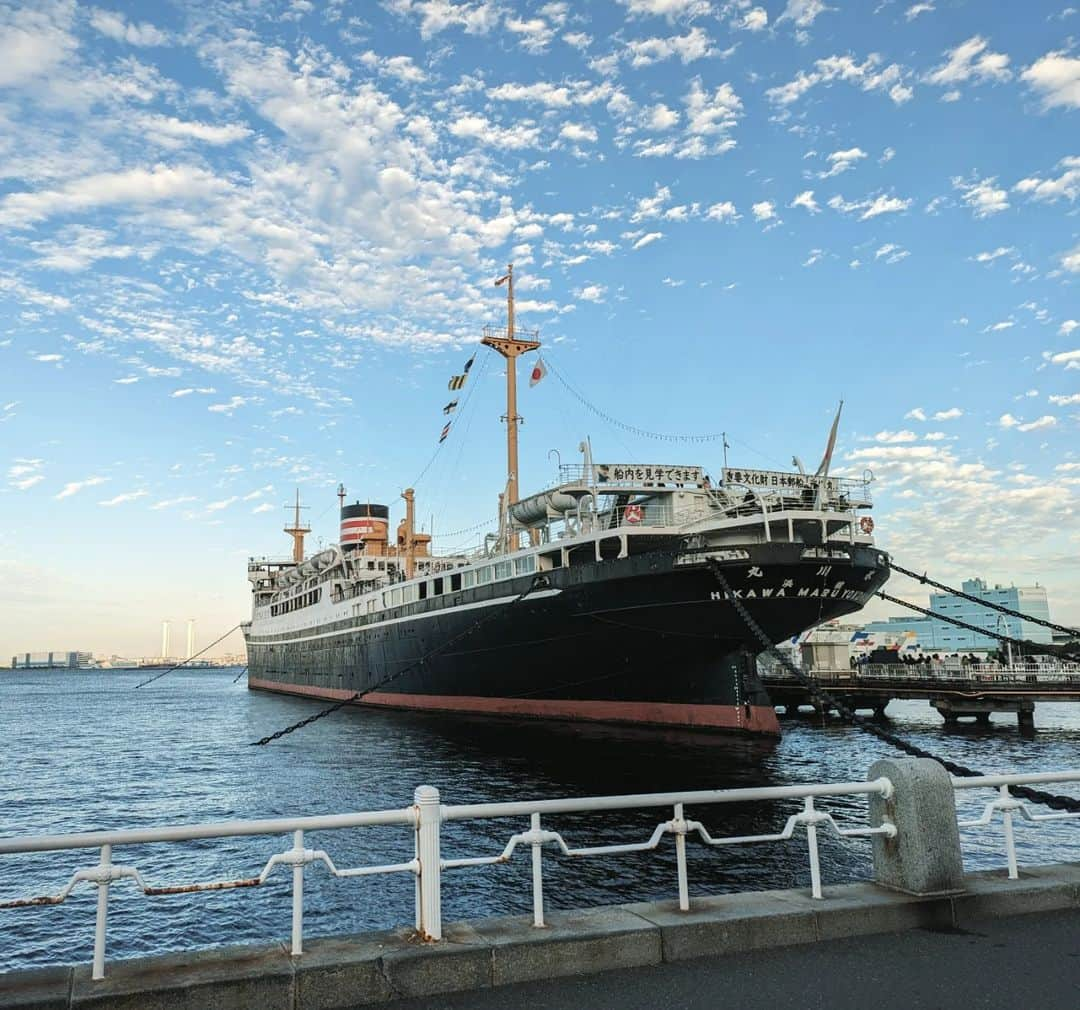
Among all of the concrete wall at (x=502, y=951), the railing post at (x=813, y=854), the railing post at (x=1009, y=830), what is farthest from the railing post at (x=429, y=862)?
the railing post at (x=1009, y=830)

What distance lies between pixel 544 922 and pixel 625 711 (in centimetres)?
2843

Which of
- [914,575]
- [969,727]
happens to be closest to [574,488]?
[914,575]

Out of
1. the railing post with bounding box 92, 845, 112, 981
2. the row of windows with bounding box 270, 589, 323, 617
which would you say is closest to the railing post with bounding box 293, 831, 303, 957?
the railing post with bounding box 92, 845, 112, 981

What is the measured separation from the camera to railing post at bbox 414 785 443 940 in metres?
5.86

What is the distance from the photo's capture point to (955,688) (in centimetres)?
4462

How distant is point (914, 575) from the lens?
28.4m

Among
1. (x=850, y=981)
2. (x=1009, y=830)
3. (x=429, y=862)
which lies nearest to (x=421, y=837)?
(x=429, y=862)

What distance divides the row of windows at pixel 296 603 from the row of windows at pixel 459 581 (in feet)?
68.5

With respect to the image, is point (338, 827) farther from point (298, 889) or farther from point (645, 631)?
point (645, 631)

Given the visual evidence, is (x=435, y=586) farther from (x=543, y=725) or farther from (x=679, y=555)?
(x=679, y=555)

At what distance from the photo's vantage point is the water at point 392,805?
13.7 m

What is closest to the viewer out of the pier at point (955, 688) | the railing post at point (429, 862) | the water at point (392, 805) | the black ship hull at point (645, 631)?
the railing post at point (429, 862)

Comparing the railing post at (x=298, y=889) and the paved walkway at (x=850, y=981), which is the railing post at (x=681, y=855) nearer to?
the paved walkway at (x=850, y=981)

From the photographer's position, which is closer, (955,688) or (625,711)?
(625,711)
